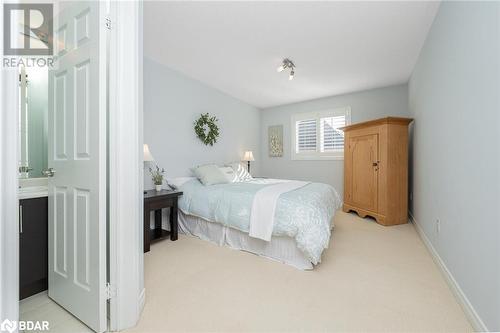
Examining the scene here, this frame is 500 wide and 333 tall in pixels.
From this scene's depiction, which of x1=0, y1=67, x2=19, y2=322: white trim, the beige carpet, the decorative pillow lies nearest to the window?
the decorative pillow

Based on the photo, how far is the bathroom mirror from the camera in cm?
174

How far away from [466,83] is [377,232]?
7.23ft

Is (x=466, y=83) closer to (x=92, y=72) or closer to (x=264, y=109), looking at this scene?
(x=92, y=72)

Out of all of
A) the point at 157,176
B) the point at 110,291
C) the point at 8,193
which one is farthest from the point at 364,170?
the point at 8,193

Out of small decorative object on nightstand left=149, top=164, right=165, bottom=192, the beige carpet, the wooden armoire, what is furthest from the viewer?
the wooden armoire

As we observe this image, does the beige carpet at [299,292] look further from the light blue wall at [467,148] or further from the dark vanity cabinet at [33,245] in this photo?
the dark vanity cabinet at [33,245]

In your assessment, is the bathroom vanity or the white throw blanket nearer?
the bathroom vanity

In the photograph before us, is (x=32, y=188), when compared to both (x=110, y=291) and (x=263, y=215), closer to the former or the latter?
(x=110, y=291)

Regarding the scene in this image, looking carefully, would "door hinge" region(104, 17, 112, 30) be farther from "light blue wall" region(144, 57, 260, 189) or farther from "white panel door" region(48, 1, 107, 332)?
"light blue wall" region(144, 57, 260, 189)

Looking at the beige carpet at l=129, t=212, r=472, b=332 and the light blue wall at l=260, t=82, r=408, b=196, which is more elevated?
the light blue wall at l=260, t=82, r=408, b=196

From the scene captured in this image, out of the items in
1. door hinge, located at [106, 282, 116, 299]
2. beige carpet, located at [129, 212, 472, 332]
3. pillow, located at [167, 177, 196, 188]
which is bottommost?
beige carpet, located at [129, 212, 472, 332]

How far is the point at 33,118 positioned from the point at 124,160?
3.92 feet

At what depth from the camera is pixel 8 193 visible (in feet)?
2.67

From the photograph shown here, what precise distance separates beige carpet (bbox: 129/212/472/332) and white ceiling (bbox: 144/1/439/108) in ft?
8.06
